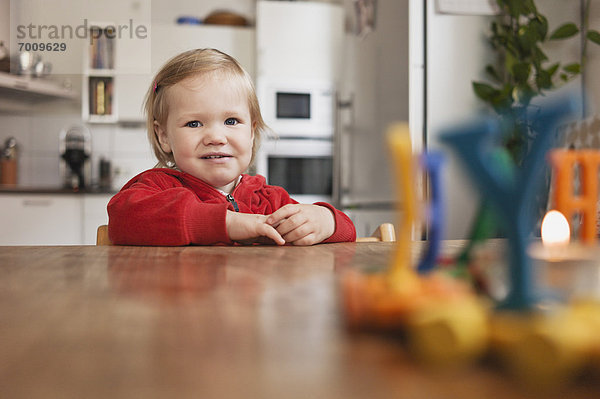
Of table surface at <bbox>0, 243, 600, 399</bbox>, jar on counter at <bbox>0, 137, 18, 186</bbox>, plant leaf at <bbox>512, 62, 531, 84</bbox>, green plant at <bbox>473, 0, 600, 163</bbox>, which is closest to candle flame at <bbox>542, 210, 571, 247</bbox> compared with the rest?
table surface at <bbox>0, 243, 600, 399</bbox>

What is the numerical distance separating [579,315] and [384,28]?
9.15 ft

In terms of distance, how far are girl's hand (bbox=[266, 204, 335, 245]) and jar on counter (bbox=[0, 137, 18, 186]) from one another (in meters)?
3.45

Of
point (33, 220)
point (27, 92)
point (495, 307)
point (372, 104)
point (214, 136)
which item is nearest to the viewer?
point (495, 307)

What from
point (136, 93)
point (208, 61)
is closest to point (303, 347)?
point (208, 61)

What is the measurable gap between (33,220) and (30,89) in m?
0.91

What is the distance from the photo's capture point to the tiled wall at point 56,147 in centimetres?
387

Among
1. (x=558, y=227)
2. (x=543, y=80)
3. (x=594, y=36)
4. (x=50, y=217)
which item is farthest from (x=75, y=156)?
(x=558, y=227)

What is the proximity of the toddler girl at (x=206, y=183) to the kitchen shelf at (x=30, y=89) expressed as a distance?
2.59 metres

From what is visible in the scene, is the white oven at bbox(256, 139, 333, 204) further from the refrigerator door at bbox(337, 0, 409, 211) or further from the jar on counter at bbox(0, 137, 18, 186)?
the jar on counter at bbox(0, 137, 18, 186)

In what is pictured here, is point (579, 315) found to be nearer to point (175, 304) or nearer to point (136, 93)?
point (175, 304)

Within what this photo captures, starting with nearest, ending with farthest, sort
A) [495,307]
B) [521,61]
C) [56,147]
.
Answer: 1. [495,307]
2. [521,61]
3. [56,147]

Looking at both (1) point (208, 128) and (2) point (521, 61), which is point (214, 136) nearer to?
(1) point (208, 128)

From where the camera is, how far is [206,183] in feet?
3.83

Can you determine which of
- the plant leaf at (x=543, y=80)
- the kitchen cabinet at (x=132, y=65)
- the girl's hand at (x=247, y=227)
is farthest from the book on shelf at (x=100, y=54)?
the girl's hand at (x=247, y=227)
